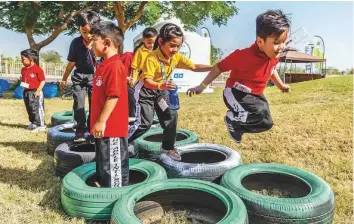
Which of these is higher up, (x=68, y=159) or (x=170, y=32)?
(x=170, y=32)

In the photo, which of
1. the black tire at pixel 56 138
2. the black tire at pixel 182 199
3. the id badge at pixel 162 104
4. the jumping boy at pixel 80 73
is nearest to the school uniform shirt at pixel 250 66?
the id badge at pixel 162 104

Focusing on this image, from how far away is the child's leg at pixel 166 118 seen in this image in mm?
4203

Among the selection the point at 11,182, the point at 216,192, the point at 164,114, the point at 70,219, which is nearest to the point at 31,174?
the point at 11,182

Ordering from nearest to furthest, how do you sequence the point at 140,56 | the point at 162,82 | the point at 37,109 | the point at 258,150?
the point at 162,82, the point at 140,56, the point at 258,150, the point at 37,109

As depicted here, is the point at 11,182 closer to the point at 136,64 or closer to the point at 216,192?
the point at 136,64

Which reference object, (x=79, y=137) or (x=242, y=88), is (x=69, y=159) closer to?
(x=79, y=137)

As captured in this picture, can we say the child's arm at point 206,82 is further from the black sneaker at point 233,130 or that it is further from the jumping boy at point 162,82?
the black sneaker at point 233,130

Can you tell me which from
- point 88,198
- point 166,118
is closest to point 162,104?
point 166,118

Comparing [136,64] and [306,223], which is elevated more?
[136,64]

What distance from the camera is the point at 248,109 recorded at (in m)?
3.74

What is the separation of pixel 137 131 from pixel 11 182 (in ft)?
5.99

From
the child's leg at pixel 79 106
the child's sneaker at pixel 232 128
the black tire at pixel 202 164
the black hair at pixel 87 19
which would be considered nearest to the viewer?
the black tire at pixel 202 164

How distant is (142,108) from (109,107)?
1.10 m

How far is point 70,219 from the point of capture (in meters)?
3.30
